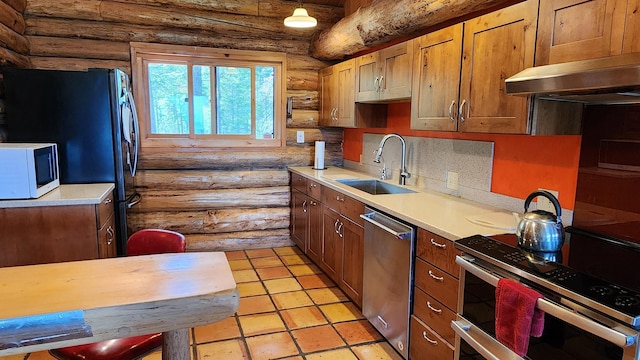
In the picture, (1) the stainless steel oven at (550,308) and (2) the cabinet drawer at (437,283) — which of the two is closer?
(1) the stainless steel oven at (550,308)

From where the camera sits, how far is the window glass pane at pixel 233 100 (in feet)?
14.5

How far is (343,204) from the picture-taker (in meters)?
3.16

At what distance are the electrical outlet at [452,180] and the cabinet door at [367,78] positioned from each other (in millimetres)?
887

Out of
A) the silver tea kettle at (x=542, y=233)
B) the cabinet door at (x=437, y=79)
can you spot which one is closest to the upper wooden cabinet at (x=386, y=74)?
the cabinet door at (x=437, y=79)

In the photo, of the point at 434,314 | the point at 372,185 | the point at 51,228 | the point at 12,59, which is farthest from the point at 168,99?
the point at 434,314

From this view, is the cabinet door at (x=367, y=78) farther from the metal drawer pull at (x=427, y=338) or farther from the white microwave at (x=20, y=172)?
the white microwave at (x=20, y=172)

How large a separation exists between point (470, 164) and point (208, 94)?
290 cm

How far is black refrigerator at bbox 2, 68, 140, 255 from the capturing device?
3090 mm

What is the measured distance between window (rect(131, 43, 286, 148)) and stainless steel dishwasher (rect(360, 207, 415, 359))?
7.41 ft

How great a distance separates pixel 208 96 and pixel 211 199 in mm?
1131

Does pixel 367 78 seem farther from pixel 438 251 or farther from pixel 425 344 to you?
pixel 425 344

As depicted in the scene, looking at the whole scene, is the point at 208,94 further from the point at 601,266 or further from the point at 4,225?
the point at 601,266

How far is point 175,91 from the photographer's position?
4258 mm

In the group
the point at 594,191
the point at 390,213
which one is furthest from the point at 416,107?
the point at 594,191
